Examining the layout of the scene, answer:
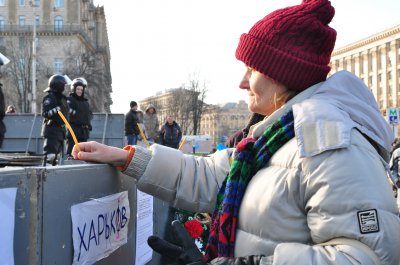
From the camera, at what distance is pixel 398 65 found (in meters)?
91.8

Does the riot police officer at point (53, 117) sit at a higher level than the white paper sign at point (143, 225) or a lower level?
higher

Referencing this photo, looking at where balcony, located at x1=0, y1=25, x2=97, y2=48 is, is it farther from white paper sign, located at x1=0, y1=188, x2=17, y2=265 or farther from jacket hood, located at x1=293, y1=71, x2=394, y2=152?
jacket hood, located at x1=293, y1=71, x2=394, y2=152

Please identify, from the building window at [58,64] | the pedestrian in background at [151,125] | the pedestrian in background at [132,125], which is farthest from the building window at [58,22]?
the pedestrian in background at [132,125]

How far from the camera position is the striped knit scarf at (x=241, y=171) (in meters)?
1.90

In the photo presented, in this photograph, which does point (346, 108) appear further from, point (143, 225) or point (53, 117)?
point (53, 117)

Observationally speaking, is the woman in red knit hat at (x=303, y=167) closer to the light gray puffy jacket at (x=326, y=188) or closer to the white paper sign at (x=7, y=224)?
the light gray puffy jacket at (x=326, y=188)

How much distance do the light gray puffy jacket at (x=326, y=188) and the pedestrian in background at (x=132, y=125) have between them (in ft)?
45.3

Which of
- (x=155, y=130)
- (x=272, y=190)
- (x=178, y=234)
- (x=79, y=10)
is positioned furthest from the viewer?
(x=79, y=10)

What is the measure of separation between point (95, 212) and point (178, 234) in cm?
72

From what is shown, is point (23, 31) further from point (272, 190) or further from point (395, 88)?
point (272, 190)

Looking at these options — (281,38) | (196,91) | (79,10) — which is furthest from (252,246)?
(79,10)

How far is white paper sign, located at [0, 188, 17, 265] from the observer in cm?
184

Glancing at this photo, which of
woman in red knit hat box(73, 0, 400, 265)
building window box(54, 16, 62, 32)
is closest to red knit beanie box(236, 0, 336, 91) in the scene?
woman in red knit hat box(73, 0, 400, 265)

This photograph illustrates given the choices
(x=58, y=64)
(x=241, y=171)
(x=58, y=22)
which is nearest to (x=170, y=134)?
(x=241, y=171)
